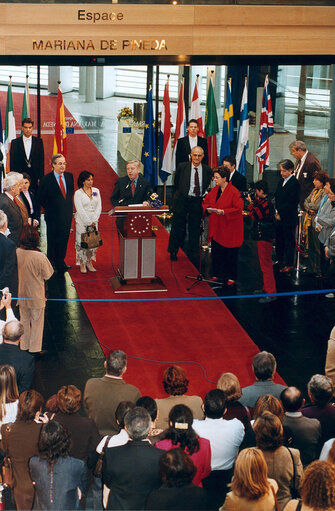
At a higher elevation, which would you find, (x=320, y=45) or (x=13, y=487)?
(x=320, y=45)

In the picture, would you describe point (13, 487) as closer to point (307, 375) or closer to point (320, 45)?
point (307, 375)

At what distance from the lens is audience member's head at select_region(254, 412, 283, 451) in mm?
5594

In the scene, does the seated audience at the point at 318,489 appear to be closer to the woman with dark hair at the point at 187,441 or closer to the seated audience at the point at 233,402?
the woman with dark hair at the point at 187,441

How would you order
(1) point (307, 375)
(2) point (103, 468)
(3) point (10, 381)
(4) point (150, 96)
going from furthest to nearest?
(4) point (150, 96)
(1) point (307, 375)
(3) point (10, 381)
(2) point (103, 468)

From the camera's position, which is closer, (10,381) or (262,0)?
(10,381)

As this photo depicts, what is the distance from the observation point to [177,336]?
991cm

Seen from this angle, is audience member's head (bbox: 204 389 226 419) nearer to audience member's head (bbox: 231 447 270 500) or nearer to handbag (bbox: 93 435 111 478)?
handbag (bbox: 93 435 111 478)

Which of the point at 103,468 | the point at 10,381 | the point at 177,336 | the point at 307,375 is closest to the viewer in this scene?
the point at 103,468

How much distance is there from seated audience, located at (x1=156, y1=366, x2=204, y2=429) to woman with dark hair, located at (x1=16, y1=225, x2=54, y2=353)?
271 cm

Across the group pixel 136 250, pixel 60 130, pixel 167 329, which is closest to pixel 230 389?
pixel 167 329

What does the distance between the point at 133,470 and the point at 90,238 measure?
6238 mm

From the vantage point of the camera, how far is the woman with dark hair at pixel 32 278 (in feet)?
28.9

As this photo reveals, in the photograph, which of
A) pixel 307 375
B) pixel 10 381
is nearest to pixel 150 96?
pixel 307 375

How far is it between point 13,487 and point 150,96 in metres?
9.57
